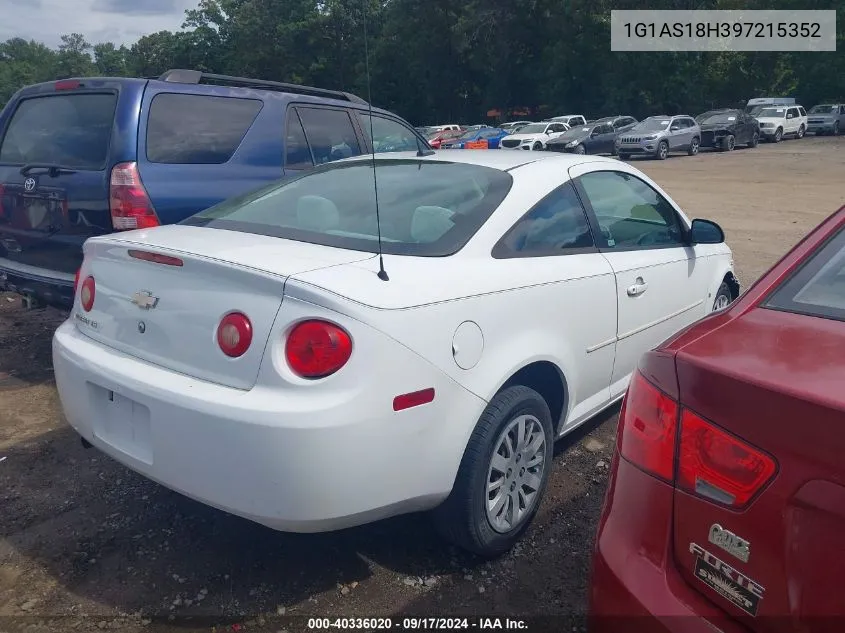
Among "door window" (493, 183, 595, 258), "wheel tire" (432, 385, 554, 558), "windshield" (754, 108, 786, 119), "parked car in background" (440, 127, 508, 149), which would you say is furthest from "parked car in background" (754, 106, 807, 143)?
"wheel tire" (432, 385, 554, 558)

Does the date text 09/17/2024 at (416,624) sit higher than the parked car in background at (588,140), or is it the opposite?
the parked car in background at (588,140)

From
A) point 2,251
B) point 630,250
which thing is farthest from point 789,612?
point 2,251

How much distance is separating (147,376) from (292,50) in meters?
64.2

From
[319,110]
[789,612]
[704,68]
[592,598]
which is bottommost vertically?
[592,598]

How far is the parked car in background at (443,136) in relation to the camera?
108 feet

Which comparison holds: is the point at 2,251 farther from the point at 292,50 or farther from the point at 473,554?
the point at 292,50

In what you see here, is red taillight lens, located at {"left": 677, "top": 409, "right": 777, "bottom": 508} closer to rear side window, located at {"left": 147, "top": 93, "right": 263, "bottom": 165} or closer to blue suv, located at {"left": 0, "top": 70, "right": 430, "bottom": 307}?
blue suv, located at {"left": 0, "top": 70, "right": 430, "bottom": 307}

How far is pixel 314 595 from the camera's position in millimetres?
2650

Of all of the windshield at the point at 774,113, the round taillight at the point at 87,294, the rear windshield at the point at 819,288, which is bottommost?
the round taillight at the point at 87,294

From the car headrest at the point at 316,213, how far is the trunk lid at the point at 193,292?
25 centimetres

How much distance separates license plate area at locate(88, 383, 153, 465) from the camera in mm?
2531

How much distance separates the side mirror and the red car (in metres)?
2.24

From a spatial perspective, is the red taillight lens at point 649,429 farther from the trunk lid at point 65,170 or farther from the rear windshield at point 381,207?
the trunk lid at point 65,170

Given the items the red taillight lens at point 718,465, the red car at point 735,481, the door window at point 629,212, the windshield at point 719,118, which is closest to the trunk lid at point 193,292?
the red car at point 735,481
